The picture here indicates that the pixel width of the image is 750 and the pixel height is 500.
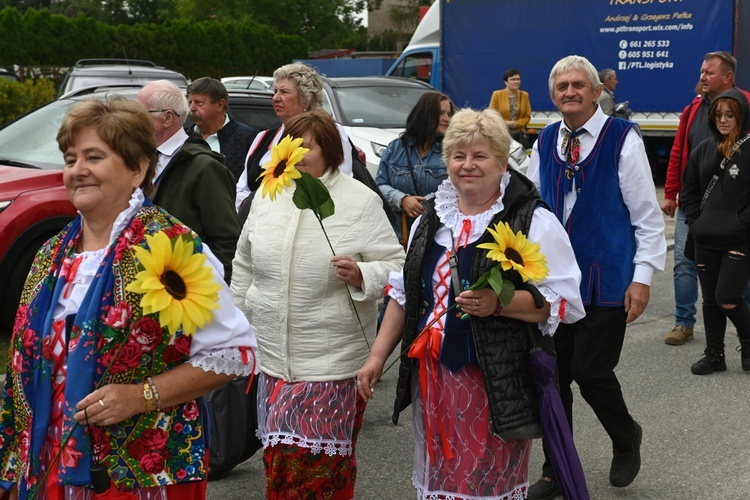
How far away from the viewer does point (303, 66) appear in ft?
20.3

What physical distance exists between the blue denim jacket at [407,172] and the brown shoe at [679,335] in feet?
8.16

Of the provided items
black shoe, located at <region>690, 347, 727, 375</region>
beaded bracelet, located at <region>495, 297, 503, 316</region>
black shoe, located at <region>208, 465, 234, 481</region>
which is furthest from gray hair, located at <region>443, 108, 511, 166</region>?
black shoe, located at <region>690, 347, 727, 375</region>

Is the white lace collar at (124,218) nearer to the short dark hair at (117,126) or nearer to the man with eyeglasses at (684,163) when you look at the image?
the short dark hair at (117,126)

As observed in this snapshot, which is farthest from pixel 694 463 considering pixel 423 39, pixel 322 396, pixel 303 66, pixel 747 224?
pixel 423 39

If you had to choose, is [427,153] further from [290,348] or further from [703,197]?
[290,348]

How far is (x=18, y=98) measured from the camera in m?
13.5

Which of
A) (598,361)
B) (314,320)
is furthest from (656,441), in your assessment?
(314,320)

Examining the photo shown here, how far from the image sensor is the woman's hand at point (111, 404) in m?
2.57

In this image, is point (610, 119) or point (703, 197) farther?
point (703, 197)

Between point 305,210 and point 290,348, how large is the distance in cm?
57

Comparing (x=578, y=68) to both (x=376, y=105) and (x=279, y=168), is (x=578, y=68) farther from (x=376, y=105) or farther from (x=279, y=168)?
(x=376, y=105)

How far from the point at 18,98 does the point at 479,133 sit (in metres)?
11.2

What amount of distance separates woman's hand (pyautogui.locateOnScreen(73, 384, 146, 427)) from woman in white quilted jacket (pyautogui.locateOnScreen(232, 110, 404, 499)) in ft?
4.66

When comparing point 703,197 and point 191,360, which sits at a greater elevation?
point 191,360
